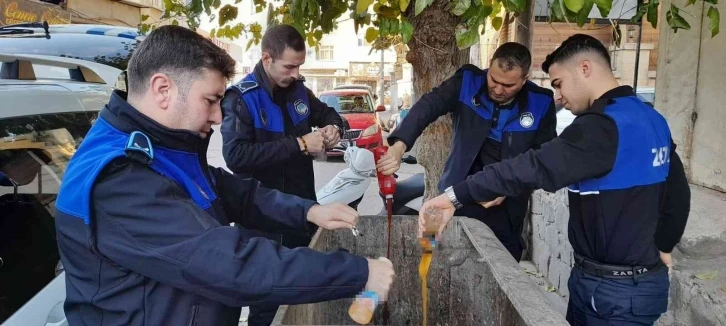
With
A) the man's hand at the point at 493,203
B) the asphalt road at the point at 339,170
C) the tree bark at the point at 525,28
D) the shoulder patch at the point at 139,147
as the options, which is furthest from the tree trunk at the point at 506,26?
the asphalt road at the point at 339,170

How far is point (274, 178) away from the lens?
2.96 meters

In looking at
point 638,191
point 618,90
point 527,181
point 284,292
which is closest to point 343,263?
point 284,292

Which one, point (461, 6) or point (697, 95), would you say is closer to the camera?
point (461, 6)

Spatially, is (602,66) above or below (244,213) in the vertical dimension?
above

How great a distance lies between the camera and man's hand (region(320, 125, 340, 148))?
2928 millimetres

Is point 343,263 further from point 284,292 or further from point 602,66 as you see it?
point 602,66

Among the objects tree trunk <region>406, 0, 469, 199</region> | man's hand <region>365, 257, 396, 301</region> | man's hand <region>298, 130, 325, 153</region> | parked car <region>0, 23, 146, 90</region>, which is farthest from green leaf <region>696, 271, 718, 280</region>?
parked car <region>0, 23, 146, 90</region>

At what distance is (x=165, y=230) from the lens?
4.13 feet

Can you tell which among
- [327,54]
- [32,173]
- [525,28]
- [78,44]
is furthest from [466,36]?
[327,54]

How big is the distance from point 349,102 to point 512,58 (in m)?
10.6

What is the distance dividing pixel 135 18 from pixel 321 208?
748 inches

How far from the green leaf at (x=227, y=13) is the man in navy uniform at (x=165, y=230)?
1.97 m

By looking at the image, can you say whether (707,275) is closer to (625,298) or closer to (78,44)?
(625,298)

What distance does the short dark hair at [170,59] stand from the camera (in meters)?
1.40
